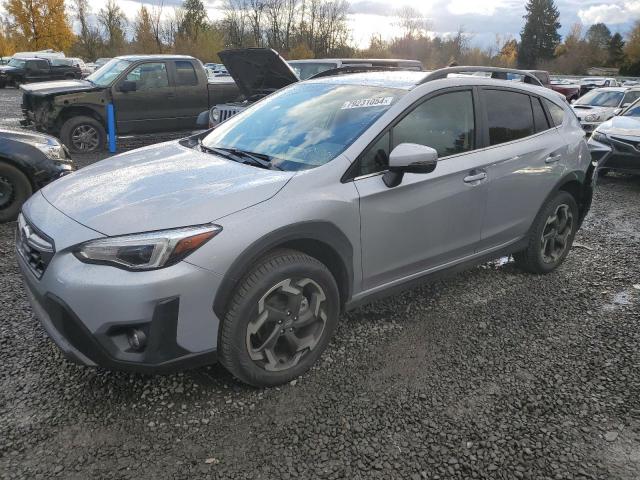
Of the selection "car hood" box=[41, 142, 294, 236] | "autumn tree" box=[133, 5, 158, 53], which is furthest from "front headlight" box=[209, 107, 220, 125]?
"autumn tree" box=[133, 5, 158, 53]

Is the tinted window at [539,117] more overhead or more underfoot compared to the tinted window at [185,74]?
more underfoot

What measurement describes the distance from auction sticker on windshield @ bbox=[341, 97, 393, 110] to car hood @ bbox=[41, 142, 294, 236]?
805mm

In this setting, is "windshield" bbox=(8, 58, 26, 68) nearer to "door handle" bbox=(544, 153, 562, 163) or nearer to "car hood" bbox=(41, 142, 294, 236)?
"car hood" bbox=(41, 142, 294, 236)

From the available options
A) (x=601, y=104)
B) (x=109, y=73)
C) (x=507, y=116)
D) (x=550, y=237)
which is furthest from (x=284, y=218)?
(x=601, y=104)

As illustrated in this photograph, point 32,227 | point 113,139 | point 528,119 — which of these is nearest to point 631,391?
point 528,119

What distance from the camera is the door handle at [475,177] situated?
3491 millimetres

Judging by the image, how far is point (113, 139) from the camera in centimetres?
990

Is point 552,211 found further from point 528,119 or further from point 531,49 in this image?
point 531,49

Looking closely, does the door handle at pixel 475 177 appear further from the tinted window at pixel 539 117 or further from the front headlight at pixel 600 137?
the front headlight at pixel 600 137

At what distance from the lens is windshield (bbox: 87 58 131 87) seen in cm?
1009

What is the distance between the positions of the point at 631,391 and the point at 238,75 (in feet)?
21.2

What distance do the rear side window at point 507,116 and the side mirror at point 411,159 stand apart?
1.03m

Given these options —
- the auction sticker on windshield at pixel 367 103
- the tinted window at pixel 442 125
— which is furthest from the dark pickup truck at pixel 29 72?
the tinted window at pixel 442 125

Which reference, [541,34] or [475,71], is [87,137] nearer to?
[475,71]
